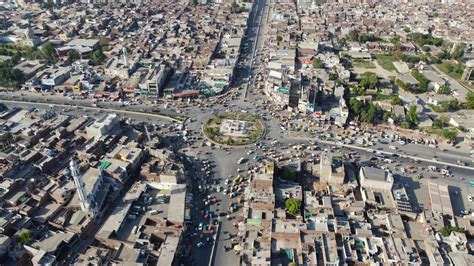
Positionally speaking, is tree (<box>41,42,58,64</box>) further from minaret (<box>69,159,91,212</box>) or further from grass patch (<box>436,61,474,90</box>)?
grass patch (<box>436,61,474,90</box>)

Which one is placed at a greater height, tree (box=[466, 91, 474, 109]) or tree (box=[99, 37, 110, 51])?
tree (box=[466, 91, 474, 109])

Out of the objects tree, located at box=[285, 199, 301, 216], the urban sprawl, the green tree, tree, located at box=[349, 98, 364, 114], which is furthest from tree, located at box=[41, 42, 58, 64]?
the green tree

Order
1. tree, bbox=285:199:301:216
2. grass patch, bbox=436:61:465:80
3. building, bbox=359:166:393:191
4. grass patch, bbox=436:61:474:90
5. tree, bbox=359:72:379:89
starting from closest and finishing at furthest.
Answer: tree, bbox=285:199:301:216 < building, bbox=359:166:393:191 < tree, bbox=359:72:379:89 < grass patch, bbox=436:61:474:90 < grass patch, bbox=436:61:465:80

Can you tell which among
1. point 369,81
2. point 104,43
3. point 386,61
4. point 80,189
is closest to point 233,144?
point 80,189

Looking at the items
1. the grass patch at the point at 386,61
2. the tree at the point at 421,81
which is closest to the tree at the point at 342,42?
the grass patch at the point at 386,61

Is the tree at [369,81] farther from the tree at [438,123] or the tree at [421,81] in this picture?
the tree at [438,123]

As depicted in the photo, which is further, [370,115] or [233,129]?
[370,115]

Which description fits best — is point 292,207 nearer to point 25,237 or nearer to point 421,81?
point 25,237
